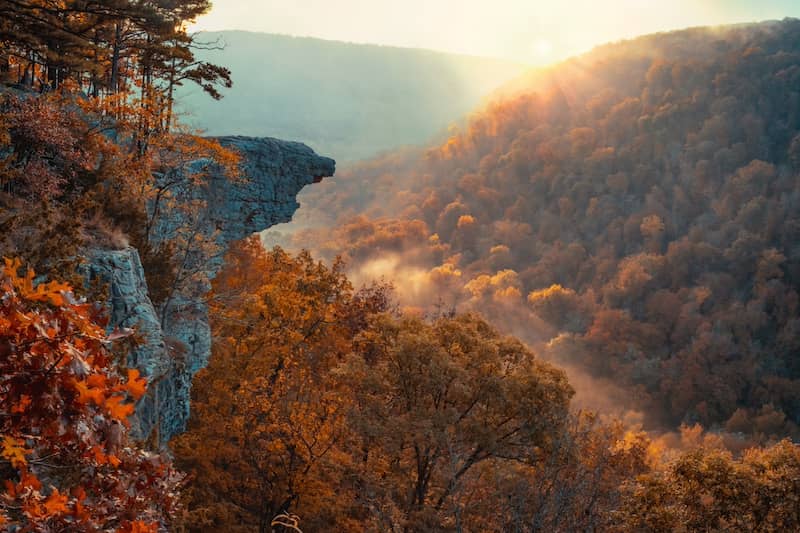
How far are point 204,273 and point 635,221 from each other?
118 metres

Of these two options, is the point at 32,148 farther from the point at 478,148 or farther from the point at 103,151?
the point at 478,148

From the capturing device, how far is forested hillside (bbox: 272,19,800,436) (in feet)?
313

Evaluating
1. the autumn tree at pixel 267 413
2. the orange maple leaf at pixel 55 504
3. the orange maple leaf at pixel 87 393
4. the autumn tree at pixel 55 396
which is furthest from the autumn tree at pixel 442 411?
the orange maple leaf at pixel 87 393

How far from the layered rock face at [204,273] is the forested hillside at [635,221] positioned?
250 feet

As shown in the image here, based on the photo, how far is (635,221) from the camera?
126m

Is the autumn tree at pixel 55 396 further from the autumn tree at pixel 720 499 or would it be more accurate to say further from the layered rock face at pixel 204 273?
the autumn tree at pixel 720 499

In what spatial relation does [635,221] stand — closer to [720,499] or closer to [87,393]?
[720,499]

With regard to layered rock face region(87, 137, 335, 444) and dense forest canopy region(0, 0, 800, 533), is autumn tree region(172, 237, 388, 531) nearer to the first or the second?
dense forest canopy region(0, 0, 800, 533)

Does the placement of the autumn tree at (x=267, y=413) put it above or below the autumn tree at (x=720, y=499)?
below

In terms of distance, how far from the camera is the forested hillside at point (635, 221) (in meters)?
95.4

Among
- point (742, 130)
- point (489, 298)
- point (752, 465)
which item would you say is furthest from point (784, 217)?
point (752, 465)

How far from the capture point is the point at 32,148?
14359 millimetres

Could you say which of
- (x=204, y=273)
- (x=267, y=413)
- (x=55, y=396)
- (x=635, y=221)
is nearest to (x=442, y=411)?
(x=267, y=413)

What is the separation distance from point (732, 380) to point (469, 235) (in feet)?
223
